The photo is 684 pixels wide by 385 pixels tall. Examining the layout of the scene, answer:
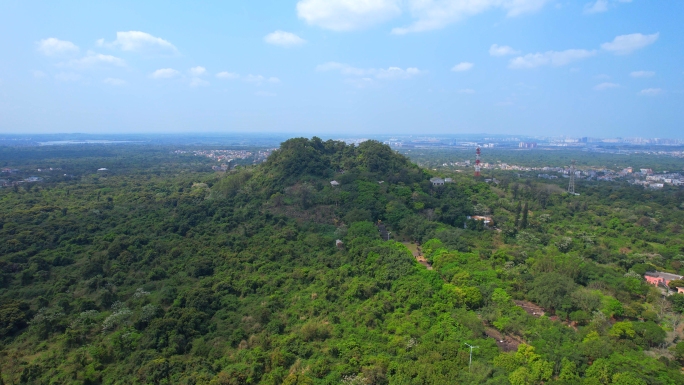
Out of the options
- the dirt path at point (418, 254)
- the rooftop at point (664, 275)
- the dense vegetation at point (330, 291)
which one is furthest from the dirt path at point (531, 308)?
the rooftop at point (664, 275)

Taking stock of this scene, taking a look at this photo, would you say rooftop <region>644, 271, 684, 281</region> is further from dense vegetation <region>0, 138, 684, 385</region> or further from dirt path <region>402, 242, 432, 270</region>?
dirt path <region>402, 242, 432, 270</region>

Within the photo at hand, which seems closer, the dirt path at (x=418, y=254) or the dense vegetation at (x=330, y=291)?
the dense vegetation at (x=330, y=291)

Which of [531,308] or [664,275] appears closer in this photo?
[531,308]

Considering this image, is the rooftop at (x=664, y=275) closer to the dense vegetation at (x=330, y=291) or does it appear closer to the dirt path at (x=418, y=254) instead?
the dense vegetation at (x=330, y=291)

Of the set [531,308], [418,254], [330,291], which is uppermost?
[418,254]

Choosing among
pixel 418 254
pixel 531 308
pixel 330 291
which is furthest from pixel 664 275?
pixel 330 291

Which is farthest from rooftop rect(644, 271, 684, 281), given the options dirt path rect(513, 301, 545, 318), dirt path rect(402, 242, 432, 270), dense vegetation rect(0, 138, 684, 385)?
dirt path rect(402, 242, 432, 270)

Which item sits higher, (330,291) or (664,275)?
(330,291)

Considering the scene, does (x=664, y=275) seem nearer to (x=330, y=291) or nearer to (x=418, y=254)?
(x=418, y=254)

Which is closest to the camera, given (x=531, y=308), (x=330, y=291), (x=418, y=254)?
(x=531, y=308)
